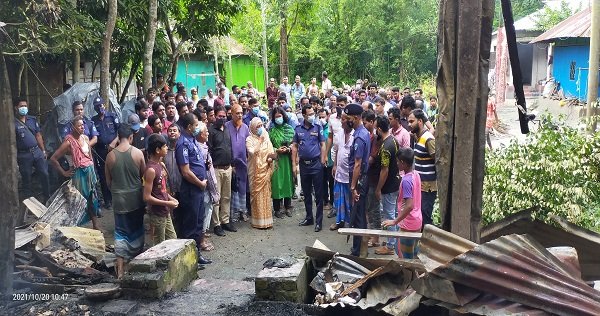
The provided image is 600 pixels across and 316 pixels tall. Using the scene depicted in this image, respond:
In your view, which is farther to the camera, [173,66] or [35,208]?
[173,66]

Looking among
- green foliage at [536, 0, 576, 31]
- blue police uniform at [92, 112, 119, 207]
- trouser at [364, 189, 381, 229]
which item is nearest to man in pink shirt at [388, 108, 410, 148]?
trouser at [364, 189, 381, 229]

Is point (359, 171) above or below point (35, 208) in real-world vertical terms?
above

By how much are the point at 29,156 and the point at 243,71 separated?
24866 mm

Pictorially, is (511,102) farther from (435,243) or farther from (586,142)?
(435,243)

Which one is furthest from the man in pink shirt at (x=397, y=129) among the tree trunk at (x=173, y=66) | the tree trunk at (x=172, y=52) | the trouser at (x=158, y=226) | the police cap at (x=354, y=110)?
the tree trunk at (x=173, y=66)

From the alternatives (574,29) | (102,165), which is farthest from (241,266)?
(574,29)

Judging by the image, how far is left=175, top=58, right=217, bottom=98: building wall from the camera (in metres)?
26.9

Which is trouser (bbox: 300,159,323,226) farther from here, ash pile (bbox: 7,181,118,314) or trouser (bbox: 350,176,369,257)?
ash pile (bbox: 7,181,118,314)

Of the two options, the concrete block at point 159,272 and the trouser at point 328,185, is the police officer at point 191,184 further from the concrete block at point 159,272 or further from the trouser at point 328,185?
the trouser at point 328,185

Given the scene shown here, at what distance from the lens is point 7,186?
4.55 m

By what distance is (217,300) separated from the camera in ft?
15.5

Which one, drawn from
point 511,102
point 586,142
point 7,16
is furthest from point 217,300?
point 511,102

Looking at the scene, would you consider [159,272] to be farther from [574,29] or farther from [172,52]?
[574,29]

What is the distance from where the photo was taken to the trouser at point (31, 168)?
27.0 feet
